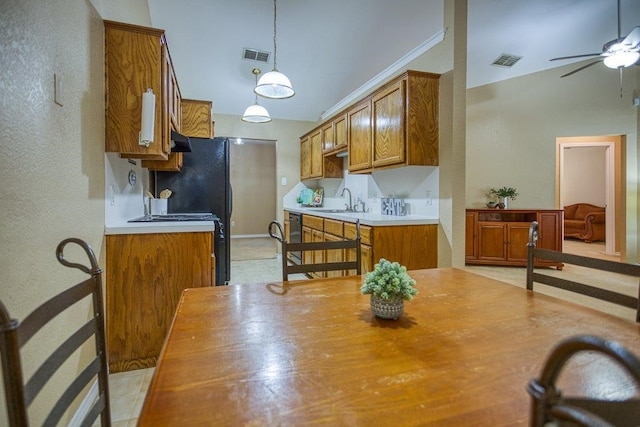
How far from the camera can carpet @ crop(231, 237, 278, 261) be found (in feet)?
19.6

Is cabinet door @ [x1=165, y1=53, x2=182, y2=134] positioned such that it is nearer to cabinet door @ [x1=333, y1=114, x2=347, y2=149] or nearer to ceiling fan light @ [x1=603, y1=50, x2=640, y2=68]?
cabinet door @ [x1=333, y1=114, x2=347, y2=149]

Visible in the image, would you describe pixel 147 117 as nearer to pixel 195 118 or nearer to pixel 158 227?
pixel 158 227

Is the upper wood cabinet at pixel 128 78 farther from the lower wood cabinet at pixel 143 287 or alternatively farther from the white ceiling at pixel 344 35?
the white ceiling at pixel 344 35

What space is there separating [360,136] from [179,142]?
6.71 feet

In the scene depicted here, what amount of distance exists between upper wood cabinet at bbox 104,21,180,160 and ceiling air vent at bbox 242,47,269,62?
221cm

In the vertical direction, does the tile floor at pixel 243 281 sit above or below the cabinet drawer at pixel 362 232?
below

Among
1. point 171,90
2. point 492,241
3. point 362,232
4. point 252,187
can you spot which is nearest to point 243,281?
point 362,232

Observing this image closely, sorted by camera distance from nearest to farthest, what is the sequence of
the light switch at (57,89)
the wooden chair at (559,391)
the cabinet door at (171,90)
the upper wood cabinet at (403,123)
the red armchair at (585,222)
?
the wooden chair at (559,391)
the light switch at (57,89)
the cabinet door at (171,90)
the upper wood cabinet at (403,123)
the red armchair at (585,222)

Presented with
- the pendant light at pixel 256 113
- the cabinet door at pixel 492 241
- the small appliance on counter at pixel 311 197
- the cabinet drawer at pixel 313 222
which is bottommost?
the cabinet door at pixel 492 241

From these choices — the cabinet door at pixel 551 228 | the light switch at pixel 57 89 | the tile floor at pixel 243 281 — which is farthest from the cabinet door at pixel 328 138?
the light switch at pixel 57 89

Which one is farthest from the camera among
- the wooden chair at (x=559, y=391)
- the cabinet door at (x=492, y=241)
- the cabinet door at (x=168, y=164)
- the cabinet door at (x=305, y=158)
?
the cabinet door at (x=305, y=158)

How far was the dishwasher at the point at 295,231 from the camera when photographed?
16.6ft

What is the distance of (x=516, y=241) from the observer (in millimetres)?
4930

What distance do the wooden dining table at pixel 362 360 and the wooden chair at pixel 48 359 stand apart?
7.6 inches
